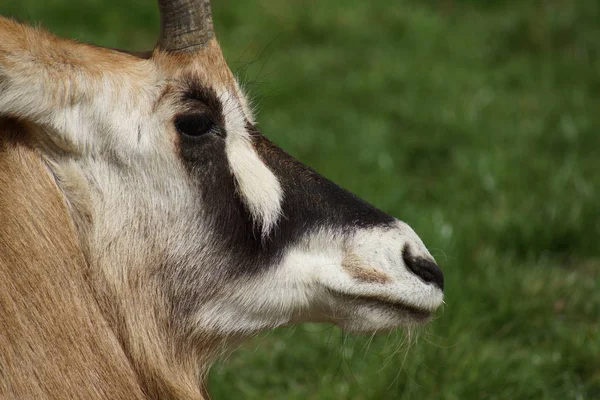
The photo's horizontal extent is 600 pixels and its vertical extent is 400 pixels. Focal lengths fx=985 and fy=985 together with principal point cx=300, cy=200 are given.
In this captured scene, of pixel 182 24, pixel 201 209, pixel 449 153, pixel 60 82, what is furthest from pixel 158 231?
pixel 449 153

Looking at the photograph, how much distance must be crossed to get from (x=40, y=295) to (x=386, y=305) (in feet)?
3.19

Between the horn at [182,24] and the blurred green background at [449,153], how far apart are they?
410 mm

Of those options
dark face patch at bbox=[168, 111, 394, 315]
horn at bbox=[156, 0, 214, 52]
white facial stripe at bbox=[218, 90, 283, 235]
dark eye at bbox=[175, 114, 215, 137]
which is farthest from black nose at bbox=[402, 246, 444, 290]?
horn at bbox=[156, 0, 214, 52]

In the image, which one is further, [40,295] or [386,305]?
[386,305]

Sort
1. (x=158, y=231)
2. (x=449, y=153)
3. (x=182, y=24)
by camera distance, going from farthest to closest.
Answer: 1. (x=449, y=153)
2. (x=182, y=24)
3. (x=158, y=231)

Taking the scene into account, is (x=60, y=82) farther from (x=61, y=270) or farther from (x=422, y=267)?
(x=422, y=267)

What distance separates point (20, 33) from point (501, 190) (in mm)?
3735

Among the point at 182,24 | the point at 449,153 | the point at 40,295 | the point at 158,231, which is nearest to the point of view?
the point at 40,295

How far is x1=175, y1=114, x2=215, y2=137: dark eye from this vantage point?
2736 millimetres

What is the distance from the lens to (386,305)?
285cm

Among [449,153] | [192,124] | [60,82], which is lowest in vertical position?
[449,153]

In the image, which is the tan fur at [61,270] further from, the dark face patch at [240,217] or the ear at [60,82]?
the dark face patch at [240,217]

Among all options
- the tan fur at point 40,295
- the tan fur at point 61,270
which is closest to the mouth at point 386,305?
the tan fur at point 61,270

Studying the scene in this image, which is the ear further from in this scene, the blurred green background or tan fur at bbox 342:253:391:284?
tan fur at bbox 342:253:391:284
